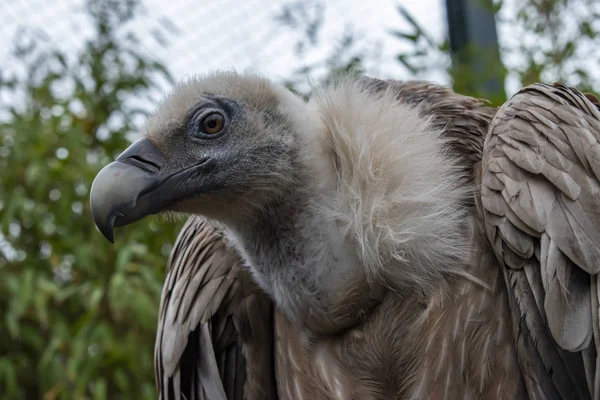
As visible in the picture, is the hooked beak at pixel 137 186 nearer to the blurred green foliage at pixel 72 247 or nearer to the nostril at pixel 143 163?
the nostril at pixel 143 163

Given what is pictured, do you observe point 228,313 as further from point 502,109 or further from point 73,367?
point 73,367

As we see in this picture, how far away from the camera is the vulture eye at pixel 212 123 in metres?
2.10

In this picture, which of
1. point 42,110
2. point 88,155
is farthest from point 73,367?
point 42,110

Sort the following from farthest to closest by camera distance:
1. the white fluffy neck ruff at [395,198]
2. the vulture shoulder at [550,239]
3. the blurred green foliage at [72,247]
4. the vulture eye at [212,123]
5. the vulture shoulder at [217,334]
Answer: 1. the blurred green foliage at [72,247]
2. the vulture shoulder at [217,334]
3. the vulture eye at [212,123]
4. the white fluffy neck ruff at [395,198]
5. the vulture shoulder at [550,239]

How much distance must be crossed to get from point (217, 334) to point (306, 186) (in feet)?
1.85

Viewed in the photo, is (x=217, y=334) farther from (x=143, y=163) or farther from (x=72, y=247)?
(x=72, y=247)

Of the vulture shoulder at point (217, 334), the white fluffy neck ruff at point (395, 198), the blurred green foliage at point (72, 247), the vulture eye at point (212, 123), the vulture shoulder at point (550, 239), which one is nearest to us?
the vulture shoulder at point (550, 239)

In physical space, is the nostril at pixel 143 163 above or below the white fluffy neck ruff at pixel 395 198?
above

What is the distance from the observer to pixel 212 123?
2109mm

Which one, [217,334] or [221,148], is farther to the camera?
[217,334]

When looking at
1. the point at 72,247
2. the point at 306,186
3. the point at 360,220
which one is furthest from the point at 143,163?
the point at 72,247

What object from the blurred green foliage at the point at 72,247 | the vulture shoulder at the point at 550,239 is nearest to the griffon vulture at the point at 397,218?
the vulture shoulder at the point at 550,239

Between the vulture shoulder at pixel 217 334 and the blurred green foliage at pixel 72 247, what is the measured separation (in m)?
1.09

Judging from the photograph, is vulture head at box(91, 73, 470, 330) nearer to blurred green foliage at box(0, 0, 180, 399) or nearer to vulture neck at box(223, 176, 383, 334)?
vulture neck at box(223, 176, 383, 334)
